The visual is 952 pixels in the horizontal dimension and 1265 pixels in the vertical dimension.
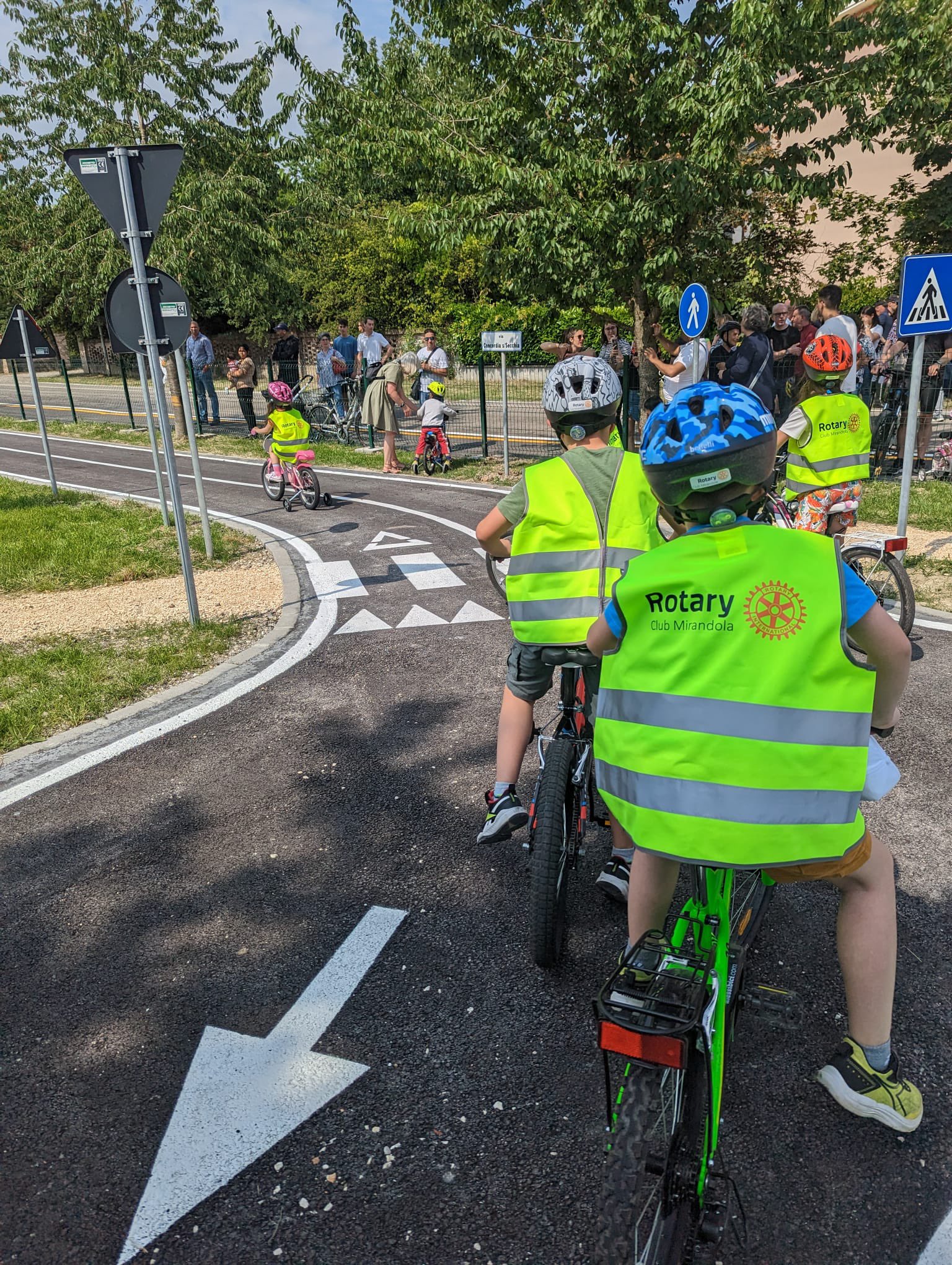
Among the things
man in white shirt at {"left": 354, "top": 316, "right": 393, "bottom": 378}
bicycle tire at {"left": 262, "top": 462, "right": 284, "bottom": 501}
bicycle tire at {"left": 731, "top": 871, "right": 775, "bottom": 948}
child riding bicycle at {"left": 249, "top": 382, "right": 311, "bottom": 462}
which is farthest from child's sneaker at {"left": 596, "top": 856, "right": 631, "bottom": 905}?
man in white shirt at {"left": 354, "top": 316, "right": 393, "bottom": 378}

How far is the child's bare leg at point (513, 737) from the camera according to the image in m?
3.57

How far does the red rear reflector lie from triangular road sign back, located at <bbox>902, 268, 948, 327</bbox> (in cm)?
734

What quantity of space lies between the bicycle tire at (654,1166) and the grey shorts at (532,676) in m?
1.63

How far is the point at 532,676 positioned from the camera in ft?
11.6

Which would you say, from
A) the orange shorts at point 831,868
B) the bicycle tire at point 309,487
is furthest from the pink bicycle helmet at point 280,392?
the orange shorts at point 831,868

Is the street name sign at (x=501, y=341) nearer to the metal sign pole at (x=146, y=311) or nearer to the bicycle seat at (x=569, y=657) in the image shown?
the metal sign pole at (x=146, y=311)

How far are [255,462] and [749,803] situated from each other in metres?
16.6

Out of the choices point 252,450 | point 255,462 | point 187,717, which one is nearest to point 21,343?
point 255,462

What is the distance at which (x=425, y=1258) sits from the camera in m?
2.30

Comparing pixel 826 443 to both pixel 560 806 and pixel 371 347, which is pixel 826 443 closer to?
pixel 560 806

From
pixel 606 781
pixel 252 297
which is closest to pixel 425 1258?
pixel 606 781

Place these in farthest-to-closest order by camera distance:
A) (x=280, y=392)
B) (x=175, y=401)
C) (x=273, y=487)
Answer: (x=175, y=401)
(x=273, y=487)
(x=280, y=392)

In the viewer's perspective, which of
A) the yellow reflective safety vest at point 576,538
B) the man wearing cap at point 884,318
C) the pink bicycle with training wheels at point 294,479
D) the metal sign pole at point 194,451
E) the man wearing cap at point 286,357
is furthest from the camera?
the man wearing cap at point 286,357

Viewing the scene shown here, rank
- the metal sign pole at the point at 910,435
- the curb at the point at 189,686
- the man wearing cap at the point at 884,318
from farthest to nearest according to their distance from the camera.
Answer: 1. the man wearing cap at the point at 884,318
2. the metal sign pole at the point at 910,435
3. the curb at the point at 189,686
